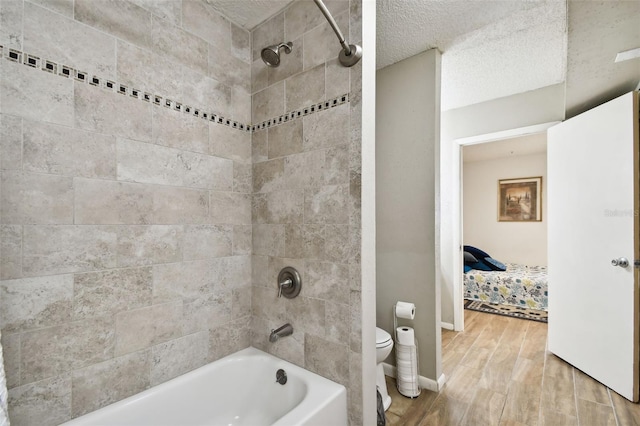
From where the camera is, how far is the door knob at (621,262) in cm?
204

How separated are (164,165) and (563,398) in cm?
292

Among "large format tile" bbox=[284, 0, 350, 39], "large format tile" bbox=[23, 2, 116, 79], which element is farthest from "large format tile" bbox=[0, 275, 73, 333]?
"large format tile" bbox=[284, 0, 350, 39]

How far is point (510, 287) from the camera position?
3.97 m

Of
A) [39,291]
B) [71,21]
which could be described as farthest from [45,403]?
[71,21]

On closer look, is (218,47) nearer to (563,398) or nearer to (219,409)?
(219,409)

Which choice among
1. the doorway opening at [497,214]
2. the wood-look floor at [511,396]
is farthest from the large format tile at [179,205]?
the doorway opening at [497,214]

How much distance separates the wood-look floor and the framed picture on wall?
3.23m

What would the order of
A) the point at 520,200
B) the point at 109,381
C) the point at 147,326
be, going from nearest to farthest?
the point at 109,381 < the point at 147,326 < the point at 520,200

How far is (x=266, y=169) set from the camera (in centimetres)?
174

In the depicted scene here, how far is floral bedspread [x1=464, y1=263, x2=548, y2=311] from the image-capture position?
3814 mm

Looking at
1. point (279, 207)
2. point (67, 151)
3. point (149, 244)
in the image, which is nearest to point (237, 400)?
point (149, 244)

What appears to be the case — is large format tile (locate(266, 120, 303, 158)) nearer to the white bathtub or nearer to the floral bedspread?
the white bathtub

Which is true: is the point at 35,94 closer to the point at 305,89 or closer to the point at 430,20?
the point at 305,89

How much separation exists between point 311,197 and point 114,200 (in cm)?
88
